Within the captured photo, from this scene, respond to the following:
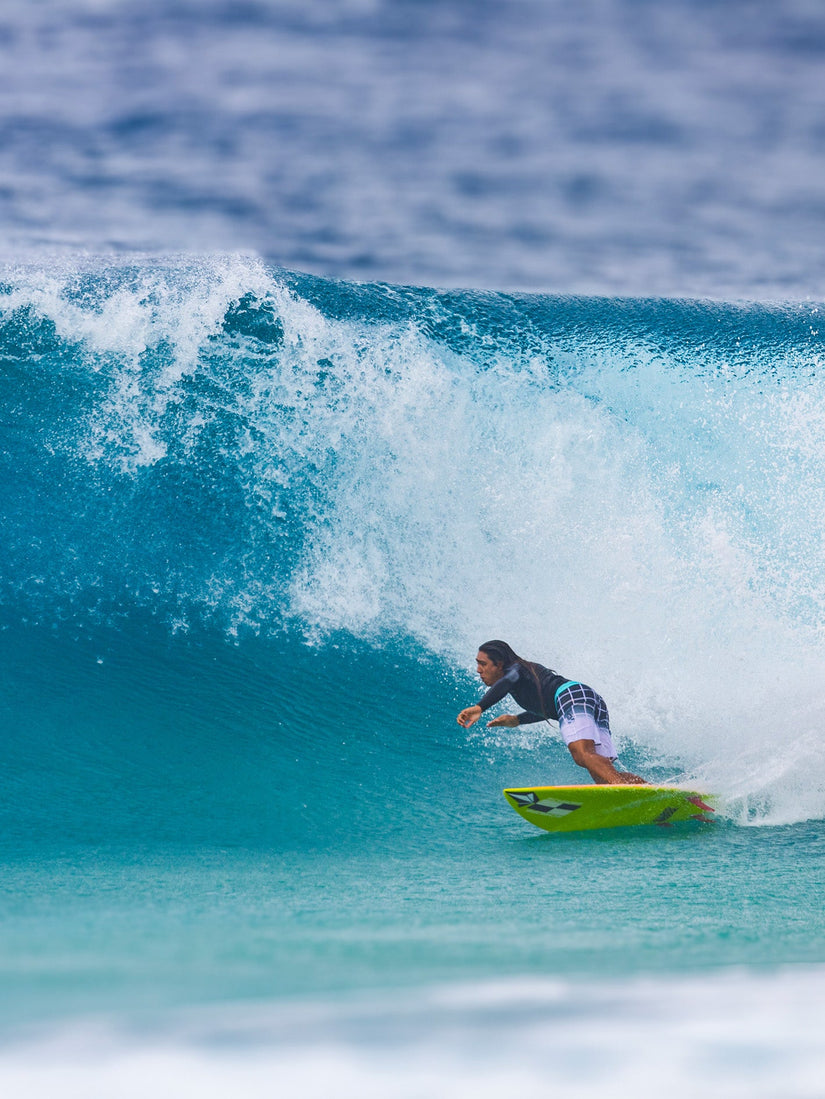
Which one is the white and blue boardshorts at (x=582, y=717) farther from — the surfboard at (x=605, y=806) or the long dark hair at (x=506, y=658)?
the surfboard at (x=605, y=806)

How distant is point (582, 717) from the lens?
13.1 ft

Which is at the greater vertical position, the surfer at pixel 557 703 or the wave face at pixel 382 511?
the wave face at pixel 382 511

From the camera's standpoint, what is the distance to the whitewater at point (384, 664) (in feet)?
5.93

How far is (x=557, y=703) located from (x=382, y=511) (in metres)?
2.28

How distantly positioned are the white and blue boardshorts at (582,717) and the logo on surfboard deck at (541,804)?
326 mm

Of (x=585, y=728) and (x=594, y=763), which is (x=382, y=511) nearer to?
(x=585, y=728)

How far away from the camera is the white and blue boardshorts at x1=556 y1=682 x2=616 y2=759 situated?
399 cm

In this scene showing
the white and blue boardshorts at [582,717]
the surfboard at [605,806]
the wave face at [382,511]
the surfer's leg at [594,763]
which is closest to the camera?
the surfboard at [605,806]

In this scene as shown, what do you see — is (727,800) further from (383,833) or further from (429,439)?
(429,439)

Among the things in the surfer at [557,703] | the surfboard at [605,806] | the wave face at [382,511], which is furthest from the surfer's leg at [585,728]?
the wave face at [382,511]

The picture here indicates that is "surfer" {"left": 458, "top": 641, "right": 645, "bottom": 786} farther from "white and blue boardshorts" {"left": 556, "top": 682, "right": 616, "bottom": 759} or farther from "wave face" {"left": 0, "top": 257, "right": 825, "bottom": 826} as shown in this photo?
"wave face" {"left": 0, "top": 257, "right": 825, "bottom": 826}

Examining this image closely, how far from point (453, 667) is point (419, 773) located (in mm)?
992

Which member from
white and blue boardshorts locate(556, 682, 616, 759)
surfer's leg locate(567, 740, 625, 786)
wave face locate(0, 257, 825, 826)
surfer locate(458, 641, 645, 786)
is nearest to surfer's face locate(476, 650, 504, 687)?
surfer locate(458, 641, 645, 786)

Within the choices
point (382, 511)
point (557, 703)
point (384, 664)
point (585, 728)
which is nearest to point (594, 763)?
point (585, 728)
